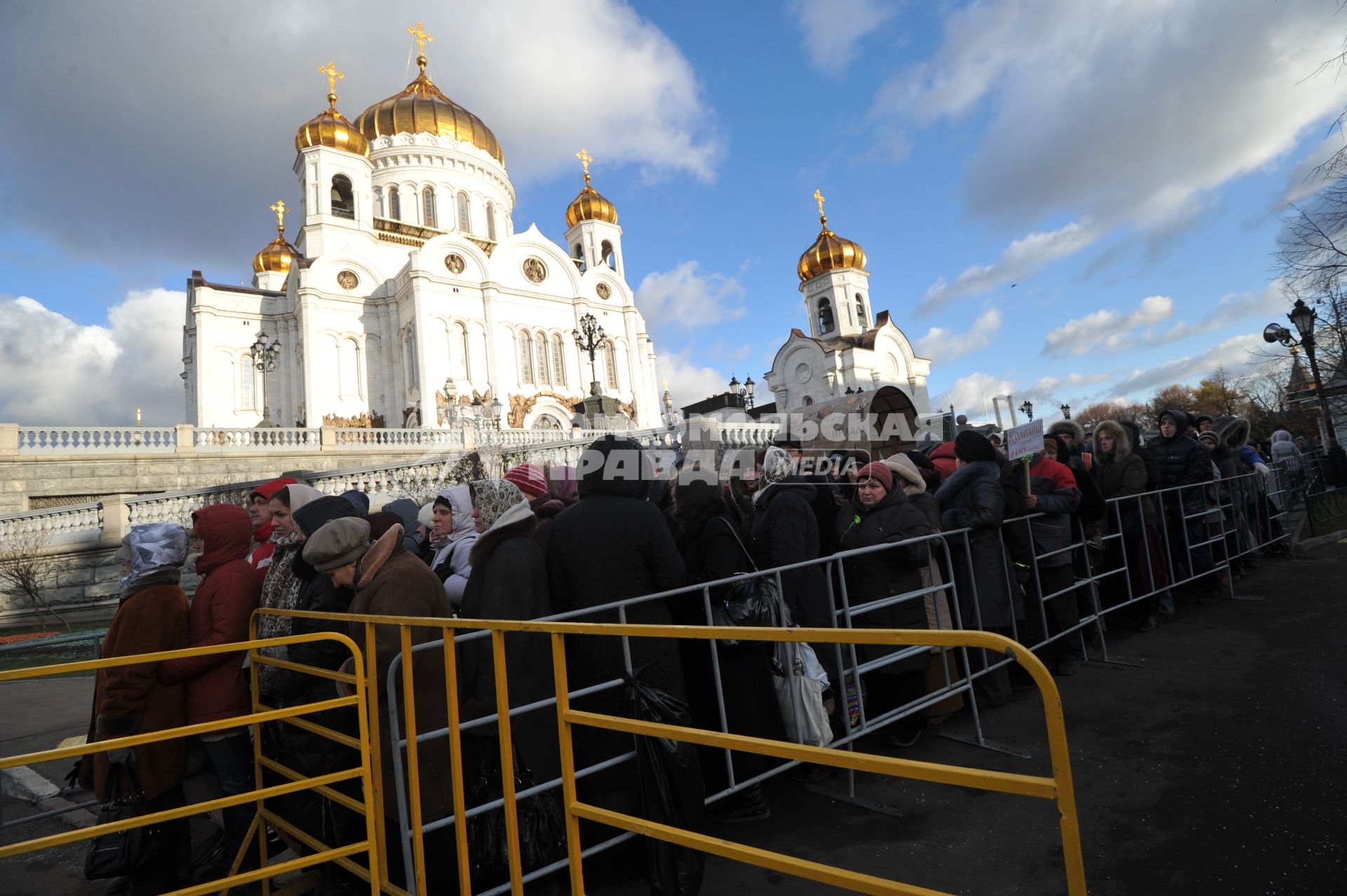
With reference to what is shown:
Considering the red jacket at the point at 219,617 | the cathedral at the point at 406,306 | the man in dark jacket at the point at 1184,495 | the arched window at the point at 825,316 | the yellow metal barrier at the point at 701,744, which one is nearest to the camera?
the yellow metal barrier at the point at 701,744

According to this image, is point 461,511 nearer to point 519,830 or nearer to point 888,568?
point 519,830

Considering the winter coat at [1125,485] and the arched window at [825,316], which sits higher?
the arched window at [825,316]

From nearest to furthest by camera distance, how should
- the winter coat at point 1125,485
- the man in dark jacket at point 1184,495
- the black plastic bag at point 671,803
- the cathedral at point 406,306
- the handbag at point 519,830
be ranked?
the black plastic bag at point 671,803 → the handbag at point 519,830 → the winter coat at point 1125,485 → the man in dark jacket at point 1184,495 → the cathedral at point 406,306

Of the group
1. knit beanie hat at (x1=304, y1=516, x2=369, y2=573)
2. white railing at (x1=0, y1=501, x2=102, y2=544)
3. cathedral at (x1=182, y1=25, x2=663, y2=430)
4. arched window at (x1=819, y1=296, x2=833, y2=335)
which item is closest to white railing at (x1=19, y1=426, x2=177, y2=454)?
white railing at (x1=0, y1=501, x2=102, y2=544)

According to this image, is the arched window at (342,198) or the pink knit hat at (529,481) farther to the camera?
the arched window at (342,198)

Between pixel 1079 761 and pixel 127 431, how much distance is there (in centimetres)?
2115

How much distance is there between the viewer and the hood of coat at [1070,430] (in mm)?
6266

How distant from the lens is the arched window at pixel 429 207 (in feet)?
129

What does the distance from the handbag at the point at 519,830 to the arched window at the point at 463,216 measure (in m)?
41.8

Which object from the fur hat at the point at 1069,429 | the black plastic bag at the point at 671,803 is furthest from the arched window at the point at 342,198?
the black plastic bag at the point at 671,803

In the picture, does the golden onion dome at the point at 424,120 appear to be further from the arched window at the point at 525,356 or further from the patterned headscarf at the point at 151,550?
the patterned headscarf at the point at 151,550

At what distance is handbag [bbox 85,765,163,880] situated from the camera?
316 centimetres

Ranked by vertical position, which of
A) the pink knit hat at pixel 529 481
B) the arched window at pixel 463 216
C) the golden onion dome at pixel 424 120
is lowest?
the pink knit hat at pixel 529 481

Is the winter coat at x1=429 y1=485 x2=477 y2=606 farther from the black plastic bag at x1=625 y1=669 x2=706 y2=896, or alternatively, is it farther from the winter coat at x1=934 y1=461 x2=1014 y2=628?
the winter coat at x1=934 y1=461 x2=1014 y2=628
